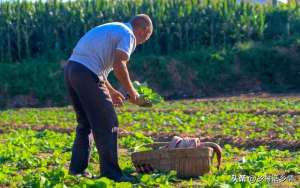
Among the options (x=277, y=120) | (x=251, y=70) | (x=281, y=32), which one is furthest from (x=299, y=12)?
(x=277, y=120)

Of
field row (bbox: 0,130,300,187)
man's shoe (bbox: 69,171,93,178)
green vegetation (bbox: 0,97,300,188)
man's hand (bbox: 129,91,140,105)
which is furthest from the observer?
man's shoe (bbox: 69,171,93,178)

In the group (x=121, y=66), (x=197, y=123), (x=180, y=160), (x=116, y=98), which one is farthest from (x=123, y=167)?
(x=197, y=123)

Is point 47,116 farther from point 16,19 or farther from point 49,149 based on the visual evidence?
point 16,19

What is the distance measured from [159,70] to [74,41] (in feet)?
12.7

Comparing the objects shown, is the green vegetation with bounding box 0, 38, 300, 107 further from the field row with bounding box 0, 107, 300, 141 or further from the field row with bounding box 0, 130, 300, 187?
the field row with bounding box 0, 130, 300, 187

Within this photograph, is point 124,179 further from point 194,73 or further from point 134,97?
point 194,73

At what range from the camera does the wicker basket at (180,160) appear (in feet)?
26.3

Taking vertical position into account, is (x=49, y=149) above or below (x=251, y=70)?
above

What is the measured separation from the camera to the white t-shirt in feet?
25.6

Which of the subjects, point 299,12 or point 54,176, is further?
point 299,12

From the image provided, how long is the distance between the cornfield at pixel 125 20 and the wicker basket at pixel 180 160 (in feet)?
70.6

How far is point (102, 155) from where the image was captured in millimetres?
7922

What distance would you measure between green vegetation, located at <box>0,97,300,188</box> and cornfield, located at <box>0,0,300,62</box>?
7.83 metres

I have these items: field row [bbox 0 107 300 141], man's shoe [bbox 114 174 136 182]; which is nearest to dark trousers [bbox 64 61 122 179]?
man's shoe [bbox 114 174 136 182]
